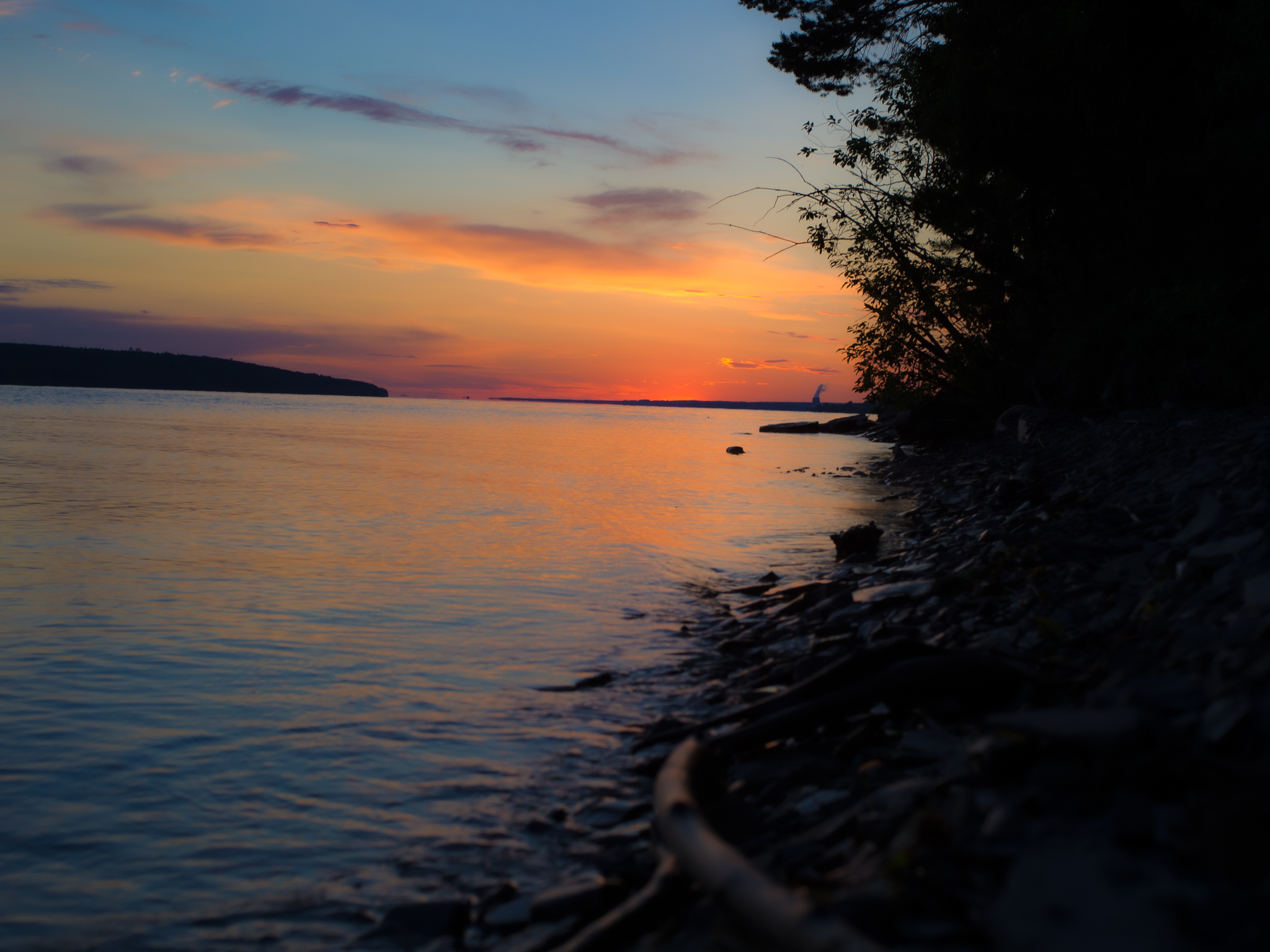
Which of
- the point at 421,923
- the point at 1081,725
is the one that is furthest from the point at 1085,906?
the point at 421,923

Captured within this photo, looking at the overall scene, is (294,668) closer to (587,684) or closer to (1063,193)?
(587,684)

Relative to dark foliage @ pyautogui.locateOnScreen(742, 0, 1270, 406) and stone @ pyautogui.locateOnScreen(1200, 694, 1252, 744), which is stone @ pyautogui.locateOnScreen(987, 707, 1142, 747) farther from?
dark foliage @ pyautogui.locateOnScreen(742, 0, 1270, 406)

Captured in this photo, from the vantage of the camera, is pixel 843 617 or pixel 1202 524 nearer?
pixel 1202 524

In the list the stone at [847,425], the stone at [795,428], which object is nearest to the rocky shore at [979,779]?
the stone at [847,425]

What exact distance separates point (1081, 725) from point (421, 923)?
11.5ft

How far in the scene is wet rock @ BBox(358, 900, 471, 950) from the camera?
14.0ft

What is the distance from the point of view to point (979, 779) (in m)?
3.84

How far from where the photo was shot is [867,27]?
86.6 ft

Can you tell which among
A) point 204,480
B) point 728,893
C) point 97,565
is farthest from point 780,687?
point 204,480

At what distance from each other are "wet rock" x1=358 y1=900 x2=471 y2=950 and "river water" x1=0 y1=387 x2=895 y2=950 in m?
0.39

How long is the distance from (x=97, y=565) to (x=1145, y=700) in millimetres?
15411

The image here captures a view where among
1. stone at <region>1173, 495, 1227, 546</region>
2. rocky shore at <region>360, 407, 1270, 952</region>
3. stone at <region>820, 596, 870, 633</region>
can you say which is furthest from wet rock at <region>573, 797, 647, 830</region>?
stone at <region>1173, 495, 1227, 546</region>

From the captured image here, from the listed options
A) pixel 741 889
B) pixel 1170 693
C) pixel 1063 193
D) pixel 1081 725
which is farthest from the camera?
pixel 1063 193

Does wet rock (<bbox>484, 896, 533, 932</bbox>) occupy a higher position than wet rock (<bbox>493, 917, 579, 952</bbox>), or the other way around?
wet rock (<bbox>493, 917, 579, 952</bbox>)
